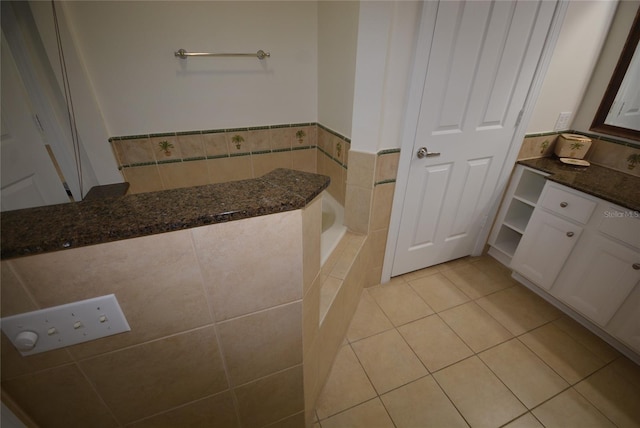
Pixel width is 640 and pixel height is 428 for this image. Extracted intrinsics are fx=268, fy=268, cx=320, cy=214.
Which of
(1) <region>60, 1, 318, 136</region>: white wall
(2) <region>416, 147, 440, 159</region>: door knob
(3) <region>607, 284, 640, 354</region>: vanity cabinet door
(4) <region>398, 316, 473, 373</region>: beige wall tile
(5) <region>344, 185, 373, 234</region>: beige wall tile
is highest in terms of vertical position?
(1) <region>60, 1, 318, 136</region>: white wall

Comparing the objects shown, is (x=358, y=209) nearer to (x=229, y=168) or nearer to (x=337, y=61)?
(x=337, y=61)

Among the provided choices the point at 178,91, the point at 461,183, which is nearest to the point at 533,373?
the point at 461,183

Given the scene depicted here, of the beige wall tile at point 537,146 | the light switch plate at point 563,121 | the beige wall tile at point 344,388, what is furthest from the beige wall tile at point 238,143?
the light switch plate at point 563,121

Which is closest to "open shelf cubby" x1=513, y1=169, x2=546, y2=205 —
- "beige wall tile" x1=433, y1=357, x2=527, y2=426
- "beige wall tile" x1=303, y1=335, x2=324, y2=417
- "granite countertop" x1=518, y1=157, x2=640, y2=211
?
"granite countertop" x1=518, y1=157, x2=640, y2=211

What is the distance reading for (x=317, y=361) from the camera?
1096 mm

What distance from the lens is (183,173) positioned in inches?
73.9

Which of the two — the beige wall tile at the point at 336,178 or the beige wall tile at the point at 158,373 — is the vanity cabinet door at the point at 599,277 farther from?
the beige wall tile at the point at 158,373

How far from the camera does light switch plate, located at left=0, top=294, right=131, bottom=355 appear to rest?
47 cm

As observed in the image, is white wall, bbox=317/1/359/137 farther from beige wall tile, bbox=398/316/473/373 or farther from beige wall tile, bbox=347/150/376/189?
beige wall tile, bbox=398/316/473/373

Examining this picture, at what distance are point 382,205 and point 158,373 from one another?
129 cm

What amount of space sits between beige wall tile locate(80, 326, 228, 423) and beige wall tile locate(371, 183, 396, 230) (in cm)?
113

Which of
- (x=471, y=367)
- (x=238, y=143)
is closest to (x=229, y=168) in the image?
(x=238, y=143)

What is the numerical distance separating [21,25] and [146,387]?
1.75 metres

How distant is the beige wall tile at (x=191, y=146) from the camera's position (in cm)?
180
